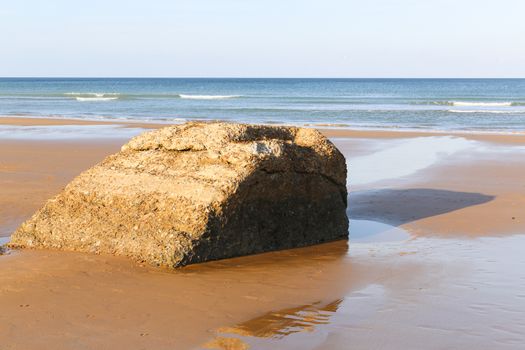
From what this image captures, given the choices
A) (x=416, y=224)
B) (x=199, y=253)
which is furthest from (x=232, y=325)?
(x=416, y=224)

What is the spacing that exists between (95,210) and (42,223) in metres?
0.61

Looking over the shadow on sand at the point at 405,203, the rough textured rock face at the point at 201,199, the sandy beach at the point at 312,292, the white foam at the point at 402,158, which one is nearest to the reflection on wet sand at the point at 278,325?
the sandy beach at the point at 312,292

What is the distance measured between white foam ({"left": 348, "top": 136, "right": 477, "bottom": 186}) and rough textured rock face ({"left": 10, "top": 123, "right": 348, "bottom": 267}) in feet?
13.4

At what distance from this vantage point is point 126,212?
655 cm

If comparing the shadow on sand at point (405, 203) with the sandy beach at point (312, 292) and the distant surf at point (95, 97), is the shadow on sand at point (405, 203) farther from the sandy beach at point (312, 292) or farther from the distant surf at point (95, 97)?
the distant surf at point (95, 97)

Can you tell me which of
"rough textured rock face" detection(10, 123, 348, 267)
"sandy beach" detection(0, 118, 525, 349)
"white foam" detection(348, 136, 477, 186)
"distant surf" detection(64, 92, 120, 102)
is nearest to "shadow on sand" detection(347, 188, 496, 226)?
"sandy beach" detection(0, 118, 525, 349)

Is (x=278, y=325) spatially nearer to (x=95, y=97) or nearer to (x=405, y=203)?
(x=405, y=203)

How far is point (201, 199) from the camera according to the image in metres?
6.24

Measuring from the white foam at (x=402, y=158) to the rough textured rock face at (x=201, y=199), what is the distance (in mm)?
4078

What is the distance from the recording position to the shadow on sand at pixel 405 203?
8.69 meters

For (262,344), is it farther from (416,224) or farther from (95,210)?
(416,224)

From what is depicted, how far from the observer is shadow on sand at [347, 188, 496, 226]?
8694mm

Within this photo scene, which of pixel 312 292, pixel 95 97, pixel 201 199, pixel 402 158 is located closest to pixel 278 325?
pixel 312 292

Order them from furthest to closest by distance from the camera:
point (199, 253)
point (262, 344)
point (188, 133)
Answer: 1. point (188, 133)
2. point (199, 253)
3. point (262, 344)
